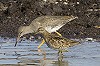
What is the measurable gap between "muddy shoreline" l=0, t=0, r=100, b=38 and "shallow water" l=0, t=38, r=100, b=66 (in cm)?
174

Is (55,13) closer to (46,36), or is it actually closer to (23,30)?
(23,30)

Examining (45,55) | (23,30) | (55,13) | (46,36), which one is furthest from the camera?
(55,13)

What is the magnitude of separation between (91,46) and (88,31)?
7.92ft

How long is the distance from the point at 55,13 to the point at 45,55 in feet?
17.9

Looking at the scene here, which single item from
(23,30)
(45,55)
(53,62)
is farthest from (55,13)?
(53,62)

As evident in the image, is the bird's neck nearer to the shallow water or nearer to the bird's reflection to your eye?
the shallow water

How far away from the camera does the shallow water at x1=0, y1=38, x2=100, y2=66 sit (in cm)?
1122

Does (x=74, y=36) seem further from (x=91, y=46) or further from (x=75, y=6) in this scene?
(x=75, y=6)

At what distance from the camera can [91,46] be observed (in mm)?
13445

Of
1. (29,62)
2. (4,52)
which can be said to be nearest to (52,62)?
(29,62)

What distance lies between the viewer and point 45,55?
1227 cm

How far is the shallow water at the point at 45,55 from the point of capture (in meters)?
11.2

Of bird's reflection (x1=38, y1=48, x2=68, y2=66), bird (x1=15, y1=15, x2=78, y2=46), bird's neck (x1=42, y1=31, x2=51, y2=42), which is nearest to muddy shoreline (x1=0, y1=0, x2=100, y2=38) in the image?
bird (x1=15, y1=15, x2=78, y2=46)

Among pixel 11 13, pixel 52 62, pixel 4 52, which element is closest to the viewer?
pixel 52 62
